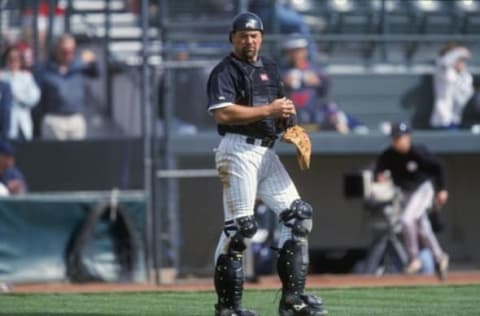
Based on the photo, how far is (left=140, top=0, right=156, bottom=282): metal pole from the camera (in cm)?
1438

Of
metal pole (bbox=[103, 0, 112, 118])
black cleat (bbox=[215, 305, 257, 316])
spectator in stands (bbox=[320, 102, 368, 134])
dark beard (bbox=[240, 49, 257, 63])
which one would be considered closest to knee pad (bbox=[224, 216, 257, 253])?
black cleat (bbox=[215, 305, 257, 316])

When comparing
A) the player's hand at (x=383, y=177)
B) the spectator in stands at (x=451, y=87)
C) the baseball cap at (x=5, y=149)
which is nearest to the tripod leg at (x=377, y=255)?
the player's hand at (x=383, y=177)

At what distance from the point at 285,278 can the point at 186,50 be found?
7498 mm

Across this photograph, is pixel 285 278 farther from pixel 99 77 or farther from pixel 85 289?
pixel 99 77

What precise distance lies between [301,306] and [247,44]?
164 centimetres

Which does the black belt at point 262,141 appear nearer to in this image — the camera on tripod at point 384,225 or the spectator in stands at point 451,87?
the camera on tripod at point 384,225

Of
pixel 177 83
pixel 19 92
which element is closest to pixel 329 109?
pixel 177 83

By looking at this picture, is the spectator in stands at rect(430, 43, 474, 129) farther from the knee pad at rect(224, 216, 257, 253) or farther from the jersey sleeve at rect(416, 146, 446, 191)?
the knee pad at rect(224, 216, 257, 253)

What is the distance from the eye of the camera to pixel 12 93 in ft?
49.2

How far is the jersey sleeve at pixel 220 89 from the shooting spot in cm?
825

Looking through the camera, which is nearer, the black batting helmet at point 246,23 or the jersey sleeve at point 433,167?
the black batting helmet at point 246,23

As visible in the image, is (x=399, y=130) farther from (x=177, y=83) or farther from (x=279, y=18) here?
(x=279, y=18)

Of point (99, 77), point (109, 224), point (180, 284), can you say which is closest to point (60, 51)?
point (99, 77)

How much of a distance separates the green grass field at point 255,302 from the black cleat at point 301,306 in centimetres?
50
